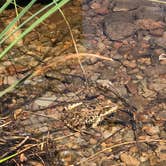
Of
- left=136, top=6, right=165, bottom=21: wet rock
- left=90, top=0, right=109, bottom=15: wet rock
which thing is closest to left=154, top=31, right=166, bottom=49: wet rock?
left=136, top=6, right=165, bottom=21: wet rock

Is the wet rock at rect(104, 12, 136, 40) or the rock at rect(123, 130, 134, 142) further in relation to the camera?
the wet rock at rect(104, 12, 136, 40)

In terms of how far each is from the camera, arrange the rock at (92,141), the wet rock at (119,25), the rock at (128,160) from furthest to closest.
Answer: the wet rock at (119,25) < the rock at (92,141) < the rock at (128,160)

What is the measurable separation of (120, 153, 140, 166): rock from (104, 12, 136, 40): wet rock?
3.76 ft

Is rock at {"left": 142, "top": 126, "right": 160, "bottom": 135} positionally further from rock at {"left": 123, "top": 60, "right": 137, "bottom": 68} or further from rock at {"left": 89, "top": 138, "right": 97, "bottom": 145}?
rock at {"left": 123, "top": 60, "right": 137, "bottom": 68}

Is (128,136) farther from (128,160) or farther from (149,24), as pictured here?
(149,24)

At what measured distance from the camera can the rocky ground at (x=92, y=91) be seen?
2.01 meters

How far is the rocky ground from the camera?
2.01 metres

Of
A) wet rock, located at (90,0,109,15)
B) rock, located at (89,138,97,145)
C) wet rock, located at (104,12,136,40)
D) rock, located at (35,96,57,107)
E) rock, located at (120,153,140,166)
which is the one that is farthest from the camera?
wet rock, located at (90,0,109,15)

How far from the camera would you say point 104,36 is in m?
2.93

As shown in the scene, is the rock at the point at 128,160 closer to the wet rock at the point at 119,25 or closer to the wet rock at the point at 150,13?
the wet rock at the point at 119,25

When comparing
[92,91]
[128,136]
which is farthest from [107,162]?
[92,91]

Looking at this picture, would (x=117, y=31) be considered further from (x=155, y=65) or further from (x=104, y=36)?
(x=155, y=65)

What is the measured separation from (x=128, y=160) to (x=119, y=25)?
4.34ft

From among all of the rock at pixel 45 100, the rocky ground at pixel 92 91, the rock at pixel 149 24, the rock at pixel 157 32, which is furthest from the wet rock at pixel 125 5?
the rock at pixel 45 100
